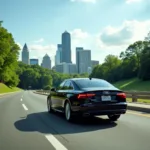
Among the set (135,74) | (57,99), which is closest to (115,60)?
(135,74)

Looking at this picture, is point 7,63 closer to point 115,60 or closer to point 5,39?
point 5,39

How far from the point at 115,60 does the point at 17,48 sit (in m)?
56.7

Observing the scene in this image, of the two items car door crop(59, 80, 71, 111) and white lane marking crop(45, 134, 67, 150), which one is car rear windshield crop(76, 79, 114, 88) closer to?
car door crop(59, 80, 71, 111)

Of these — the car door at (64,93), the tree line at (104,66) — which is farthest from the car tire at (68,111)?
the tree line at (104,66)

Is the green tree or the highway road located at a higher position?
the green tree

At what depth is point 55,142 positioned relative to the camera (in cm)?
675

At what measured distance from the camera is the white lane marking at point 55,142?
621cm

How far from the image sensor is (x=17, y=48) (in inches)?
3393

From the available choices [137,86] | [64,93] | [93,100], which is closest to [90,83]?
[64,93]

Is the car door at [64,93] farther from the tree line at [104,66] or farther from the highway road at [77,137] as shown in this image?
the tree line at [104,66]

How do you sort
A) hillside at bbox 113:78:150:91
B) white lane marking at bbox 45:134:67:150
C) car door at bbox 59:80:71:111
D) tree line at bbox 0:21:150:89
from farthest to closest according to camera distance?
tree line at bbox 0:21:150:89 → hillside at bbox 113:78:150:91 → car door at bbox 59:80:71:111 → white lane marking at bbox 45:134:67:150

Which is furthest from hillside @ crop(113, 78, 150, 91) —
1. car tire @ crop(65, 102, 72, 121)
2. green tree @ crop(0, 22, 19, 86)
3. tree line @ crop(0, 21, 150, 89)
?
car tire @ crop(65, 102, 72, 121)

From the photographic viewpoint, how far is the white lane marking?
6.21 metres

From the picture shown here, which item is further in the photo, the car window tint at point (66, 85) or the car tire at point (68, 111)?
the car window tint at point (66, 85)
